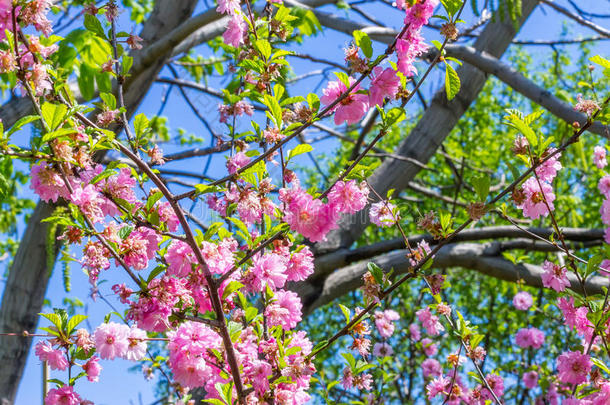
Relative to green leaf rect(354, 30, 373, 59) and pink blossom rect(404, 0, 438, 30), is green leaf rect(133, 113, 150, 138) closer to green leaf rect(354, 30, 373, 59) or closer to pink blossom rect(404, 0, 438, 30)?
green leaf rect(354, 30, 373, 59)

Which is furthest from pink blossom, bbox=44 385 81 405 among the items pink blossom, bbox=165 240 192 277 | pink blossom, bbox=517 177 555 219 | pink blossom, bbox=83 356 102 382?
pink blossom, bbox=517 177 555 219

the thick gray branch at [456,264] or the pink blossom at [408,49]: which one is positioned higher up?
the thick gray branch at [456,264]

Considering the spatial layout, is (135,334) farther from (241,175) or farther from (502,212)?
(502,212)

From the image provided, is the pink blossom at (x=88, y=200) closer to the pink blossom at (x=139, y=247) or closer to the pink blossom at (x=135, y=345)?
the pink blossom at (x=139, y=247)

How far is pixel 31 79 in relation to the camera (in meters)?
1.24

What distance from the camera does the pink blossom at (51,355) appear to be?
1.41 meters

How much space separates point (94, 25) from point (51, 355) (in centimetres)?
94

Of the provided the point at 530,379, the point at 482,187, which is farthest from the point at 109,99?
the point at 530,379

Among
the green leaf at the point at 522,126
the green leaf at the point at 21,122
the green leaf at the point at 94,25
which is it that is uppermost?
the green leaf at the point at 94,25

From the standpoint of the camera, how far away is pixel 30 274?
124 inches

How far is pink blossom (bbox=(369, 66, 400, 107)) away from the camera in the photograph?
3.84 feet

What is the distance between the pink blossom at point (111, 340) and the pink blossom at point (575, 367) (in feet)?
4.65

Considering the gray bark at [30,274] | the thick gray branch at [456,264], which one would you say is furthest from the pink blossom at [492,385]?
the gray bark at [30,274]

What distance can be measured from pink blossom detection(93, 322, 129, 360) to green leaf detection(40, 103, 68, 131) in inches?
21.7
